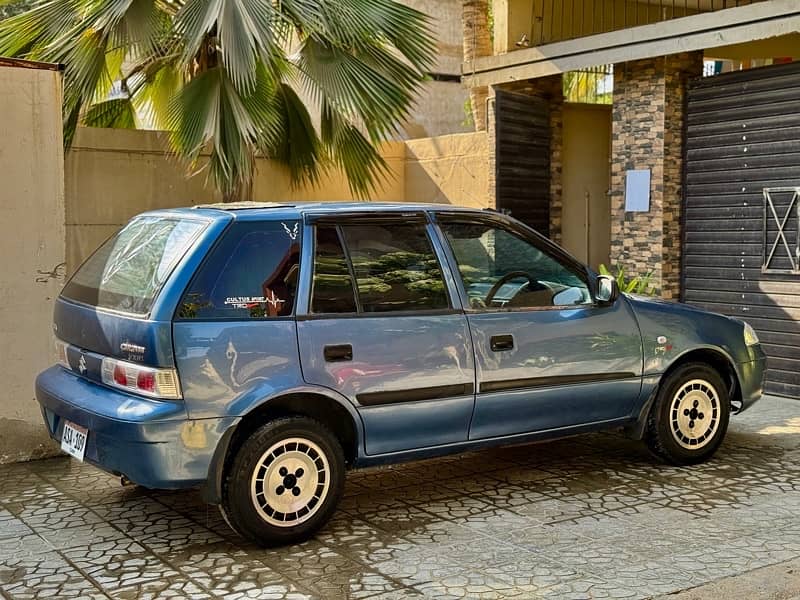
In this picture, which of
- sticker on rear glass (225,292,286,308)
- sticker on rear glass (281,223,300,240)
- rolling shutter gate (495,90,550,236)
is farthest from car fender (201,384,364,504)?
rolling shutter gate (495,90,550,236)

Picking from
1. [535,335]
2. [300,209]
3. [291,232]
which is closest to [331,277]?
[291,232]

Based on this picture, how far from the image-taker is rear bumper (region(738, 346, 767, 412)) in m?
6.95

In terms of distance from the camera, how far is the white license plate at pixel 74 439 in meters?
5.26

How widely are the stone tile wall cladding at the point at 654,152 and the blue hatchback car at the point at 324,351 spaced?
4306 millimetres

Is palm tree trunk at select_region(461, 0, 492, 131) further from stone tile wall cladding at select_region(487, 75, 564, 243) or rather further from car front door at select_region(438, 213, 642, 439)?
car front door at select_region(438, 213, 642, 439)

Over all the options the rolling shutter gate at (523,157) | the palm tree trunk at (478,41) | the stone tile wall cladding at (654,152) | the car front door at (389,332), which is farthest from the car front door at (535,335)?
the palm tree trunk at (478,41)

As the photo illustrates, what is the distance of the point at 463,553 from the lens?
16.7 feet

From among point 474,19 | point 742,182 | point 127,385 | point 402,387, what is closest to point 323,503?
point 402,387

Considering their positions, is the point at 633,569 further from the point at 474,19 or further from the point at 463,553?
the point at 474,19

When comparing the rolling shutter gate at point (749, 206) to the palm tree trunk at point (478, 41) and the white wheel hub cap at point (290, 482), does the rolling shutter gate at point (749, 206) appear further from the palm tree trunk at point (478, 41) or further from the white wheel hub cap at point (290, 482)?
the palm tree trunk at point (478, 41)

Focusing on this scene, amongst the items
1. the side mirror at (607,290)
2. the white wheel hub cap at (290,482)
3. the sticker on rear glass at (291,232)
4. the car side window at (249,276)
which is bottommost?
the white wheel hub cap at (290,482)

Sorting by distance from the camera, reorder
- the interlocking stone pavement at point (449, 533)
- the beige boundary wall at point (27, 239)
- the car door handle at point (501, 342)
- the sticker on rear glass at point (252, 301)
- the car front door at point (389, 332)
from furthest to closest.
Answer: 1. the beige boundary wall at point (27, 239)
2. the car door handle at point (501, 342)
3. the car front door at point (389, 332)
4. the sticker on rear glass at point (252, 301)
5. the interlocking stone pavement at point (449, 533)

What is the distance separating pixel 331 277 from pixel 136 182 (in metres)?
8.03

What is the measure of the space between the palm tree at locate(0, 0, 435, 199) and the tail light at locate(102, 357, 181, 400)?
4811mm
